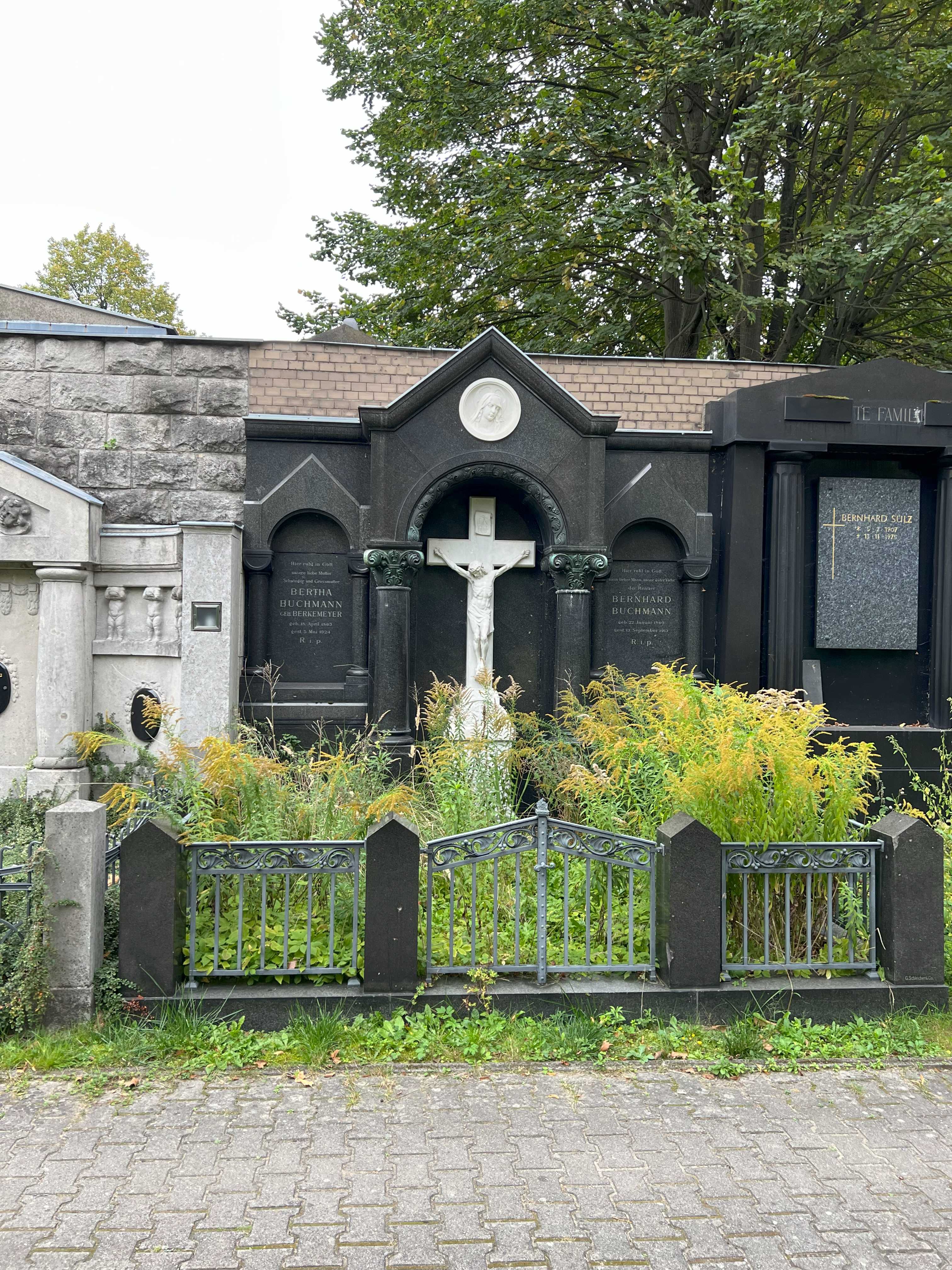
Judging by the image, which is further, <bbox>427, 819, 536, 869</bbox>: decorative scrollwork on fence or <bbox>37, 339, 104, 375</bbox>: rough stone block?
<bbox>37, 339, 104, 375</bbox>: rough stone block

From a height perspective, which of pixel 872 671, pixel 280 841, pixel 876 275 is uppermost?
pixel 876 275

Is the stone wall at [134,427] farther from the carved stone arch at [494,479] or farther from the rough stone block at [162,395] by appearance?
the carved stone arch at [494,479]

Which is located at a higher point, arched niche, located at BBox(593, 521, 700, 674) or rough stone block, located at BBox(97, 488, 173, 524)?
rough stone block, located at BBox(97, 488, 173, 524)

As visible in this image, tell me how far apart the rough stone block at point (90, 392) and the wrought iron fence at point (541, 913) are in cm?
632

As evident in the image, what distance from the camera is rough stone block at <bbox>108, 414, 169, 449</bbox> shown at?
8.89 meters

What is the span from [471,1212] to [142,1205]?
1.05m

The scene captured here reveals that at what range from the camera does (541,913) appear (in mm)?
4328

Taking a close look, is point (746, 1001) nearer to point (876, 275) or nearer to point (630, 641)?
point (630, 641)

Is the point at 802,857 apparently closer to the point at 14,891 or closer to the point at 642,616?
the point at 14,891

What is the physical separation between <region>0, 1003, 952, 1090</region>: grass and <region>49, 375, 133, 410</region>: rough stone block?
258 inches

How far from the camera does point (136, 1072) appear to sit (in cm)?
375

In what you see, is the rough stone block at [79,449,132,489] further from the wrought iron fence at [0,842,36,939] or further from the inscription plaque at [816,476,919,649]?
the inscription plaque at [816,476,919,649]

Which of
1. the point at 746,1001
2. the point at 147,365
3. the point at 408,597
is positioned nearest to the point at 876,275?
the point at 408,597

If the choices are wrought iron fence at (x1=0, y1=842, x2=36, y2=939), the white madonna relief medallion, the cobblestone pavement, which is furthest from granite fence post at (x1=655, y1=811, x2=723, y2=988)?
the white madonna relief medallion
